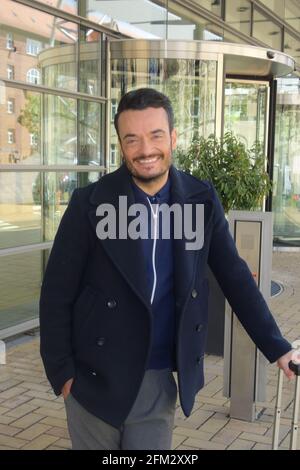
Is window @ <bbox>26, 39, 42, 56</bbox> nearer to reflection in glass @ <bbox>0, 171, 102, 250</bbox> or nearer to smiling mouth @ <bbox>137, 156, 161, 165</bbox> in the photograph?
reflection in glass @ <bbox>0, 171, 102, 250</bbox>

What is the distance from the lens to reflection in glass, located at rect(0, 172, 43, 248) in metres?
5.73

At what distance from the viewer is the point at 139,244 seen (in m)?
1.97

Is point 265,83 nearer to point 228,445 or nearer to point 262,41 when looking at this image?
point 262,41

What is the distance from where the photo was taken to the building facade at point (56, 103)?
577 centimetres

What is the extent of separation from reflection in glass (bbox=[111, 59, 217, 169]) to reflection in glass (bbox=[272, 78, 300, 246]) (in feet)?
13.3

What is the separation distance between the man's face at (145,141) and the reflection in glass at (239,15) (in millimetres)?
8725

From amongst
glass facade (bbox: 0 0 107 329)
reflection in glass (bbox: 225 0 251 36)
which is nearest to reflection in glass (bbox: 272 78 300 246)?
reflection in glass (bbox: 225 0 251 36)

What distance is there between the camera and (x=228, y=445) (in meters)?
3.61

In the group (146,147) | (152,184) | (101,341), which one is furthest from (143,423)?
(146,147)

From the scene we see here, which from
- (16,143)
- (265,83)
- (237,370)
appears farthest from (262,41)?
(237,370)

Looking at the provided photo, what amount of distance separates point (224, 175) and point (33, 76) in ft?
6.85

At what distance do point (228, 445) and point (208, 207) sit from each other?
6.54ft

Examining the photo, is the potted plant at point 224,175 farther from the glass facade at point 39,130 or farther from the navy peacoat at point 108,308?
the navy peacoat at point 108,308

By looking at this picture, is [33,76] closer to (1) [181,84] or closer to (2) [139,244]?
(1) [181,84]
